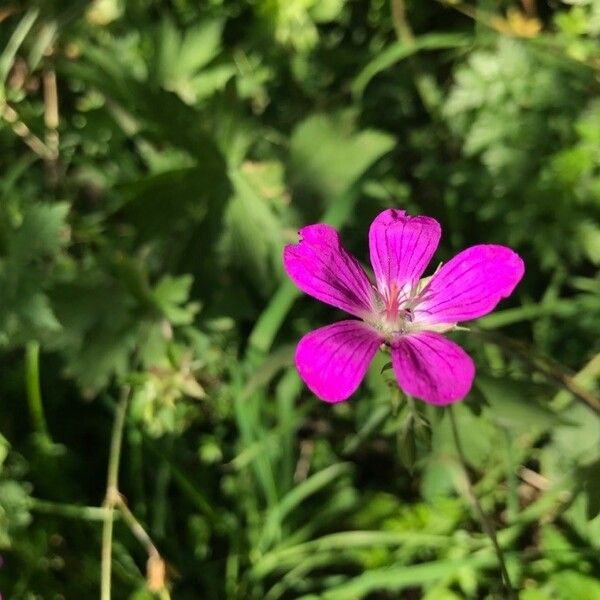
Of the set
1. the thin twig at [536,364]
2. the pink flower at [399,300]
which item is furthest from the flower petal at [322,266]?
the thin twig at [536,364]

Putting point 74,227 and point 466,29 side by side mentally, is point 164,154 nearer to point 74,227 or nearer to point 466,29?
point 74,227

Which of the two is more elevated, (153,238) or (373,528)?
(153,238)

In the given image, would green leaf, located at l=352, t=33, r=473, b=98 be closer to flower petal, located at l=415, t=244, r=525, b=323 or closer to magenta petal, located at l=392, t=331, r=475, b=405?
flower petal, located at l=415, t=244, r=525, b=323

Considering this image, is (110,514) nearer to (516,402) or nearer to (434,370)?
(516,402)

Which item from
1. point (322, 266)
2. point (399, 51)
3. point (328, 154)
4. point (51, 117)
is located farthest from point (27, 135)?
point (322, 266)

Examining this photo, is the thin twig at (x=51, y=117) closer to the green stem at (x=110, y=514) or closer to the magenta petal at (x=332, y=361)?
the green stem at (x=110, y=514)

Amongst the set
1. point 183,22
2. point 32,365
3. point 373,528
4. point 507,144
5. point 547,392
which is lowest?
point 373,528

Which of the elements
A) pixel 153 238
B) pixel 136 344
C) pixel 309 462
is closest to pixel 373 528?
pixel 309 462
